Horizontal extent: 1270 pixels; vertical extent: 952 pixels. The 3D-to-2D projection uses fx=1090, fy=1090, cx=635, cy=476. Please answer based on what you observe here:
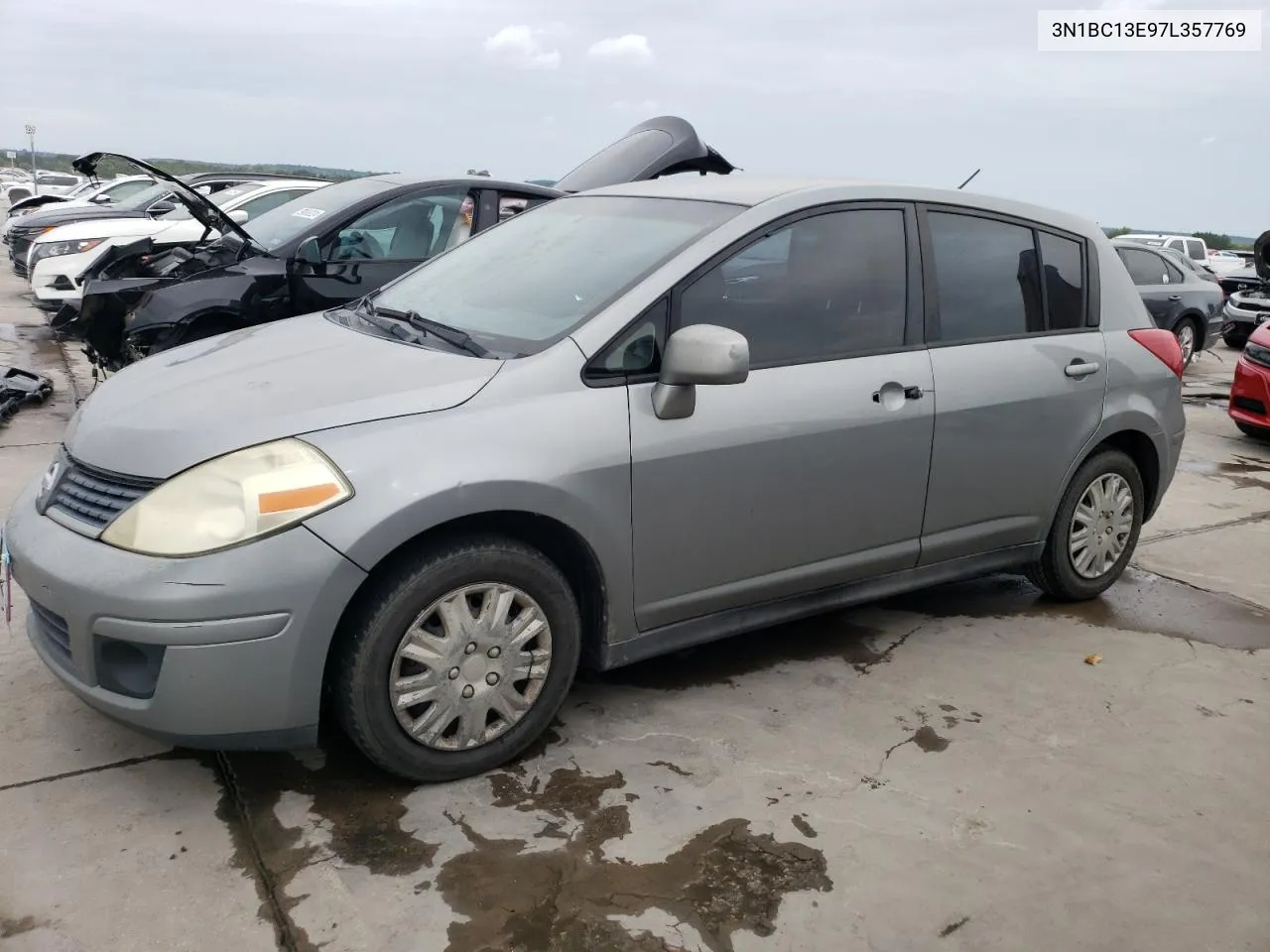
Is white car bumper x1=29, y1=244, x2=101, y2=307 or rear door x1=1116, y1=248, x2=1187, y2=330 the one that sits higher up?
white car bumper x1=29, y1=244, x2=101, y2=307

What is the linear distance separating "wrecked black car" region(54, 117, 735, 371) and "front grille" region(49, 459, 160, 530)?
3533 mm

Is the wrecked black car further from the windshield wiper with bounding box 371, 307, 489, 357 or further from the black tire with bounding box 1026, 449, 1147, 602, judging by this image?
the black tire with bounding box 1026, 449, 1147, 602

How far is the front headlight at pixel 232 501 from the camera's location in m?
2.56

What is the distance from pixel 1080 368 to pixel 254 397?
302cm

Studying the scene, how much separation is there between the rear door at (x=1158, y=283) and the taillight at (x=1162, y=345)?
851 centimetres

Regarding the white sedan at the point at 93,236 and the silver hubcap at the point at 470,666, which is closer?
the silver hubcap at the point at 470,666

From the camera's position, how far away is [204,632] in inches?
99.0

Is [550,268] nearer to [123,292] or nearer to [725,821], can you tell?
[725,821]

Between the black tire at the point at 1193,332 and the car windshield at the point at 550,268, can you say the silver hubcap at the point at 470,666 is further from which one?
the black tire at the point at 1193,332

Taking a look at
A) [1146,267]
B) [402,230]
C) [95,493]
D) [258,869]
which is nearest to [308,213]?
[402,230]

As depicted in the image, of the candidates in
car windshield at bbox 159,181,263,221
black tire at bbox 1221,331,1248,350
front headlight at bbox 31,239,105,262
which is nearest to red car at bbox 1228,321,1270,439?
black tire at bbox 1221,331,1248,350

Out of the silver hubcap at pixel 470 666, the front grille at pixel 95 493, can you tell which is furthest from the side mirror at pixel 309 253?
the silver hubcap at pixel 470 666

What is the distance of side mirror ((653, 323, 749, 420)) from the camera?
296cm

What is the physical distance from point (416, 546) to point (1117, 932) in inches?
74.9
